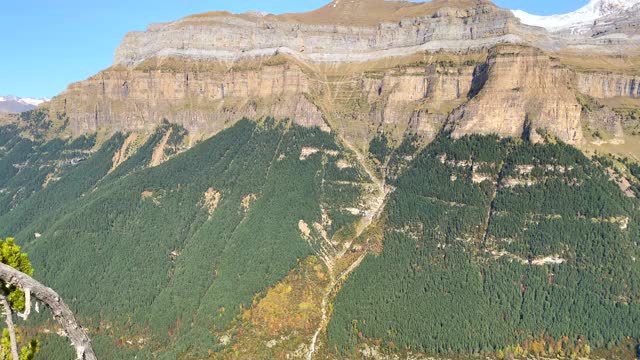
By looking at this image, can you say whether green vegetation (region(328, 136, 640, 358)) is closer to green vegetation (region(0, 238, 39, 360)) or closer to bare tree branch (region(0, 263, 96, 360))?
green vegetation (region(0, 238, 39, 360))

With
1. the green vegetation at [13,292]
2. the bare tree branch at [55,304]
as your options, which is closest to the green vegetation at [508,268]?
the green vegetation at [13,292]

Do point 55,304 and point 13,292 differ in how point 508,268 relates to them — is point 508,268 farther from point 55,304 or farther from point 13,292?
point 55,304

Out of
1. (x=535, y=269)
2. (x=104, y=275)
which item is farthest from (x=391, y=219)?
(x=104, y=275)

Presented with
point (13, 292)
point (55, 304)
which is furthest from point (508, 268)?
point (55, 304)

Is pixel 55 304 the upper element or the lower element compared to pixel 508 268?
upper

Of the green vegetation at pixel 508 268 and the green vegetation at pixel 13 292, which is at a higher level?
the green vegetation at pixel 13 292

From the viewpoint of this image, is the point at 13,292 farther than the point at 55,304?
Yes

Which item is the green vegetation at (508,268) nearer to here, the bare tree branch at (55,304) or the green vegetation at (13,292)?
the green vegetation at (13,292)
